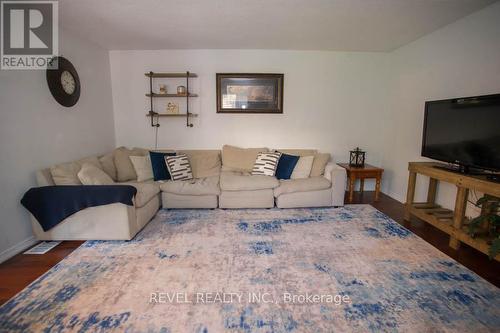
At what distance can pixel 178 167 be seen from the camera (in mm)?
3486

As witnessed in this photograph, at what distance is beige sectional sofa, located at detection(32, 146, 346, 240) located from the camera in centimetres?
278

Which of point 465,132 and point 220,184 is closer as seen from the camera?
point 465,132

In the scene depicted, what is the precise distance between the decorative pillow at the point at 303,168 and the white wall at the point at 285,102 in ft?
1.96

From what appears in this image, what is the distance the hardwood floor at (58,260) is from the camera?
184 cm

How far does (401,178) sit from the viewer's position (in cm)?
377

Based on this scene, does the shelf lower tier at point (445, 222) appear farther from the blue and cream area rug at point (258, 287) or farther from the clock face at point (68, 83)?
the clock face at point (68, 83)

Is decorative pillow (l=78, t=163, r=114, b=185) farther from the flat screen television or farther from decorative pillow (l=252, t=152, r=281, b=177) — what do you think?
the flat screen television

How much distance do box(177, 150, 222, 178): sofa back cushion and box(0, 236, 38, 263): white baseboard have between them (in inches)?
76.1

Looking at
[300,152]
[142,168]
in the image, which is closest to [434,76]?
[300,152]

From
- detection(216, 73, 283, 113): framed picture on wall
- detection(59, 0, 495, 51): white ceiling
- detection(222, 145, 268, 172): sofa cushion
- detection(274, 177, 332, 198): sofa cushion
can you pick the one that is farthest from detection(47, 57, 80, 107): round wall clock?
detection(274, 177, 332, 198): sofa cushion

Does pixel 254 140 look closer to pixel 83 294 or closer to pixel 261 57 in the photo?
pixel 261 57

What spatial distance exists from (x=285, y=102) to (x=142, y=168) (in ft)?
8.04

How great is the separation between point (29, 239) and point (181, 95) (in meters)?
2.59

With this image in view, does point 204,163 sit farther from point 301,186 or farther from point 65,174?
point 65,174
